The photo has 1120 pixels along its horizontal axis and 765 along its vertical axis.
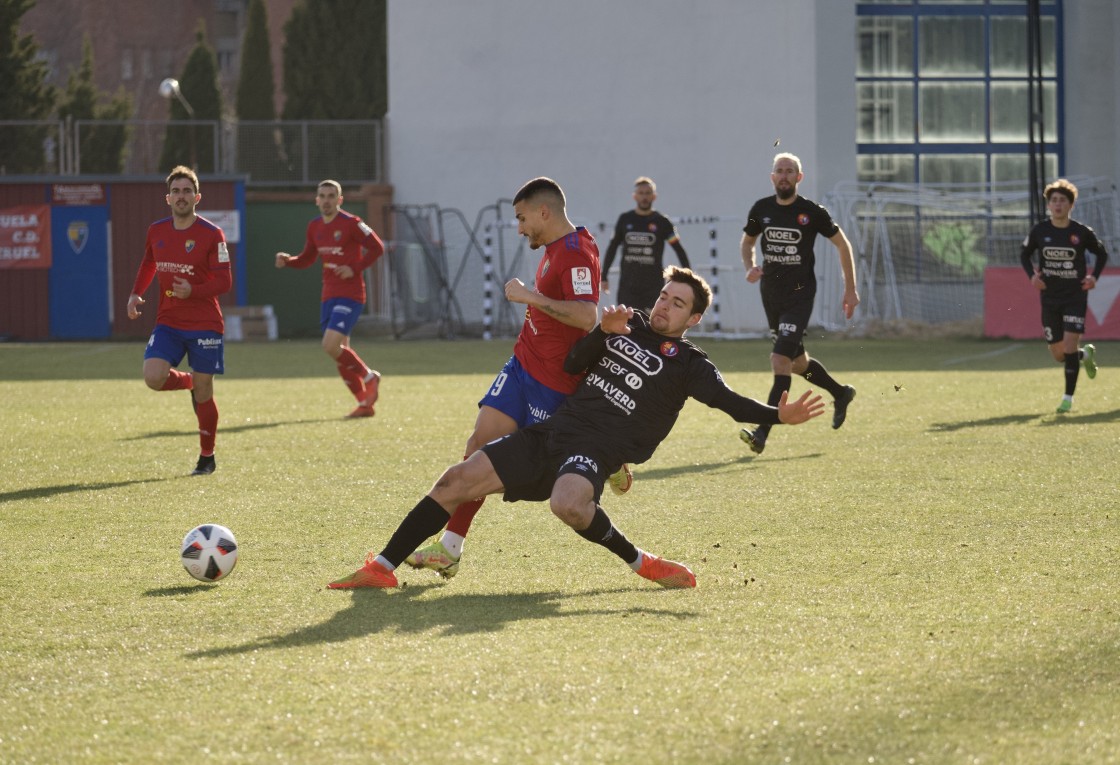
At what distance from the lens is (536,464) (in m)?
6.56

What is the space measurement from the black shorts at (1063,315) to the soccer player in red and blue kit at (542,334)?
331 inches

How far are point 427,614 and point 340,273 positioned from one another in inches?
357

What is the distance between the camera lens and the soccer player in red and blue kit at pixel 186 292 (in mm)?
10945

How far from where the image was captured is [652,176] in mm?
31781

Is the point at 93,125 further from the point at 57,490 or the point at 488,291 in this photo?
the point at 57,490

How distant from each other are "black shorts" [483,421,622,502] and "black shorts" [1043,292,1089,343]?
8.78 m

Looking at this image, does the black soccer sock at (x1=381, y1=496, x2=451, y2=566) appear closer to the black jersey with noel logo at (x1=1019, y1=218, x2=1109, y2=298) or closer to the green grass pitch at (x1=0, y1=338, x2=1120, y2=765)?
the green grass pitch at (x1=0, y1=338, x2=1120, y2=765)

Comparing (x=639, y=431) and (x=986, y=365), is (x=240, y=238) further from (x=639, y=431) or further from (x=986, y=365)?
(x=639, y=431)

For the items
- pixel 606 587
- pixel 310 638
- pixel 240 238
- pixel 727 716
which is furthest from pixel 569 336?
pixel 240 238

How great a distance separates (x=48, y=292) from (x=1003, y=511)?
2563 centimetres

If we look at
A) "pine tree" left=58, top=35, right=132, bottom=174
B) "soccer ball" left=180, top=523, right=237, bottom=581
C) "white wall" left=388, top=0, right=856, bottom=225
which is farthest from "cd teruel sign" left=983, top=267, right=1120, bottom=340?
"soccer ball" left=180, top=523, right=237, bottom=581

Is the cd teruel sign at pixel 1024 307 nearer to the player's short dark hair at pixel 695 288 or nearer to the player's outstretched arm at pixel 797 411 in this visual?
the player's short dark hair at pixel 695 288

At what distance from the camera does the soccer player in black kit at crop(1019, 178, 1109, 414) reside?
14.1 m

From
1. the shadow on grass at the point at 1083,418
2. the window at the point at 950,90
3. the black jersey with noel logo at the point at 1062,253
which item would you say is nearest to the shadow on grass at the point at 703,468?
the shadow on grass at the point at 1083,418
